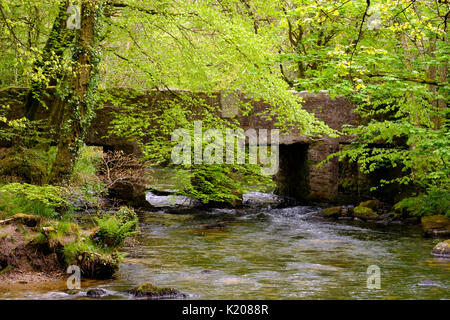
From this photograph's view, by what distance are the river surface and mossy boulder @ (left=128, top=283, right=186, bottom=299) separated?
194 mm

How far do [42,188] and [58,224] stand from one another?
934 millimetres

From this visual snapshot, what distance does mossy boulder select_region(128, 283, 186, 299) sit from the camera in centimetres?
704

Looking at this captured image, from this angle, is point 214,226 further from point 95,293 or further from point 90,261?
point 95,293

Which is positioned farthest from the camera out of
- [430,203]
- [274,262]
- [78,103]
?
[430,203]

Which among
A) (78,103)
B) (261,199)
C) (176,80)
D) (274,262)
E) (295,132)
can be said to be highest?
(176,80)

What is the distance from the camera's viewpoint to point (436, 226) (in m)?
13.1

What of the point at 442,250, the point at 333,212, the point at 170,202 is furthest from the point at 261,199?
the point at 442,250

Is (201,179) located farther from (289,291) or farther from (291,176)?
(289,291)

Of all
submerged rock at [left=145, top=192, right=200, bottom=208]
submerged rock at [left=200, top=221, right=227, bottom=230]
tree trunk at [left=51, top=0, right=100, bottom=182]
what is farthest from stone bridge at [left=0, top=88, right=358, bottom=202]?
tree trunk at [left=51, top=0, right=100, bottom=182]

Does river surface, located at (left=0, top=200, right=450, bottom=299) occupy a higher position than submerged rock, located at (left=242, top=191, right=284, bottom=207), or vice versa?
submerged rock, located at (left=242, top=191, right=284, bottom=207)

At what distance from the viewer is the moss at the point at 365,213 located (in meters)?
16.1

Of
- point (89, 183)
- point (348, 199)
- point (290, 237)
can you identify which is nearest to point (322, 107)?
point (348, 199)

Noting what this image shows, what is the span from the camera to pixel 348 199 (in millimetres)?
20422

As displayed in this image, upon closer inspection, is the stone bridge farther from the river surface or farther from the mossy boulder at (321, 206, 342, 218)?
the river surface
